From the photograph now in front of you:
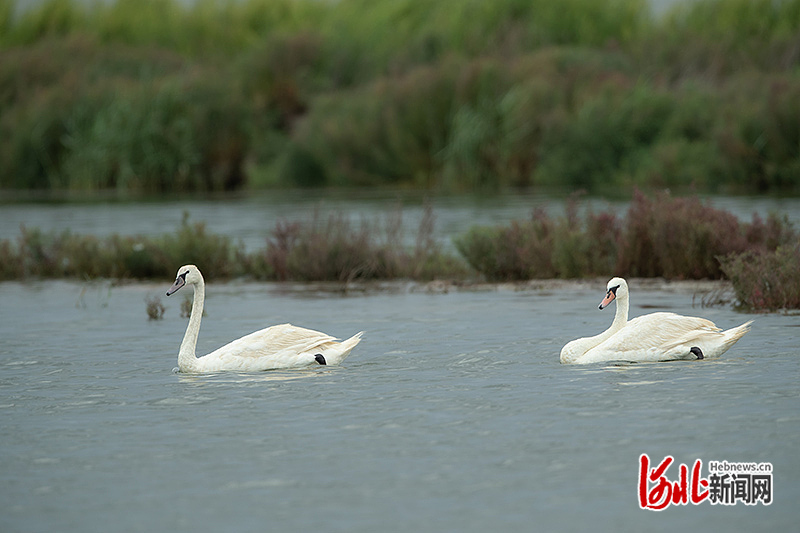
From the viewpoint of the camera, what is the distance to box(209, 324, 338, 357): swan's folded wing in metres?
11.3

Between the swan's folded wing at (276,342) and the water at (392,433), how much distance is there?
0.25 meters

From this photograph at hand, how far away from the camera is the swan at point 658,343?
36.6 ft

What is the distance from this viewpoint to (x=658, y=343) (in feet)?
36.9

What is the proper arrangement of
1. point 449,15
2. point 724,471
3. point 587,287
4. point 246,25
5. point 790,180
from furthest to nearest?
point 246,25, point 449,15, point 790,180, point 587,287, point 724,471

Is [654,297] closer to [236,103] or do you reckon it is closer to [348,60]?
[236,103]

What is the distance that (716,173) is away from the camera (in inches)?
1468

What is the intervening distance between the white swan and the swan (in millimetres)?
2141

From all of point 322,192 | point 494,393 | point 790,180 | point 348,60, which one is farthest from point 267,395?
point 348,60

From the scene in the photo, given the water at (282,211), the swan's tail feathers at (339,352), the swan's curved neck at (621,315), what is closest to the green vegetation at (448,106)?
the water at (282,211)

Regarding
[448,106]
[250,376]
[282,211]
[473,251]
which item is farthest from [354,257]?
[448,106]

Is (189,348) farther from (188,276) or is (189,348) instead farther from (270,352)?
(188,276)

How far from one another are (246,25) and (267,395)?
86518mm

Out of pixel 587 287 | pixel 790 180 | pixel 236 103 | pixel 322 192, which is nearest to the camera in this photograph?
pixel 587 287

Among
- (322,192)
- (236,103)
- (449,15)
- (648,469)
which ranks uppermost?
(449,15)
